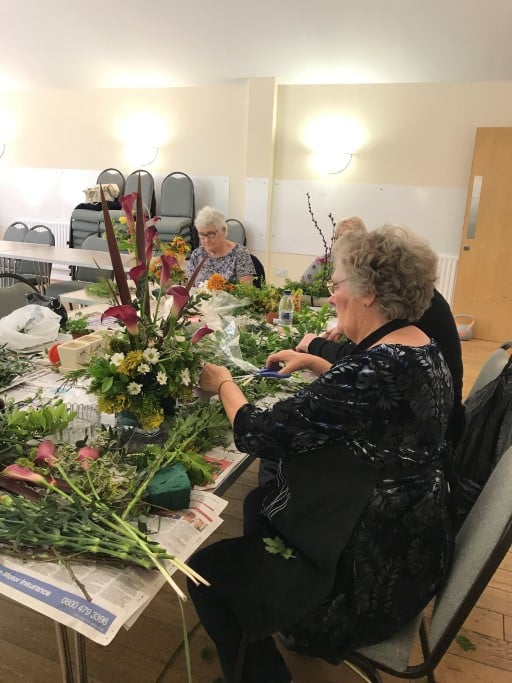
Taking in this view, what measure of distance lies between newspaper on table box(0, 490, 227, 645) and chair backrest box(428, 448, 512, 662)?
1.78ft

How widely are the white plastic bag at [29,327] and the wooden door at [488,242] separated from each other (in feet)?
15.1

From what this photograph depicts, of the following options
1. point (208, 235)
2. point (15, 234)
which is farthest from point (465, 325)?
point (15, 234)

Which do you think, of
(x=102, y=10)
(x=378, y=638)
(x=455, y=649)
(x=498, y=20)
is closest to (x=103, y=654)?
(x=378, y=638)

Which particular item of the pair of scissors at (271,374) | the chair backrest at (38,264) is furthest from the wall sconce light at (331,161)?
the pair of scissors at (271,374)

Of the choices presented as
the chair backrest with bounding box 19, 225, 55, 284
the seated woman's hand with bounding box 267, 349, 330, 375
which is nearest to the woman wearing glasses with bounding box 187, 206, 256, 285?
the seated woman's hand with bounding box 267, 349, 330, 375

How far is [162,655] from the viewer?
160 cm

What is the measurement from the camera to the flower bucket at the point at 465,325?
17.8 ft

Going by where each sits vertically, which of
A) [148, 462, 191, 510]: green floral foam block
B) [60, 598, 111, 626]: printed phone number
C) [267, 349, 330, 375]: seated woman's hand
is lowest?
[60, 598, 111, 626]: printed phone number

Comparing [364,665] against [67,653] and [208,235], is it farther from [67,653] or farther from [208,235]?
[208,235]

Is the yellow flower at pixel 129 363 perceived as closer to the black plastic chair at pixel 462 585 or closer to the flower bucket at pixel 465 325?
the black plastic chair at pixel 462 585

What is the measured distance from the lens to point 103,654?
1.59 m

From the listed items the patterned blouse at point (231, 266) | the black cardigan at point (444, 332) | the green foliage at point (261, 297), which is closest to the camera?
the black cardigan at point (444, 332)

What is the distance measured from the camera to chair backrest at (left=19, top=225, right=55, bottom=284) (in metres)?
4.96

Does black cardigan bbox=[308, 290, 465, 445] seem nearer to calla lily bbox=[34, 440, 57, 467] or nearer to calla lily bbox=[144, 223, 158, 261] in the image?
calla lily bbox=[144, 223, 158, 261]
